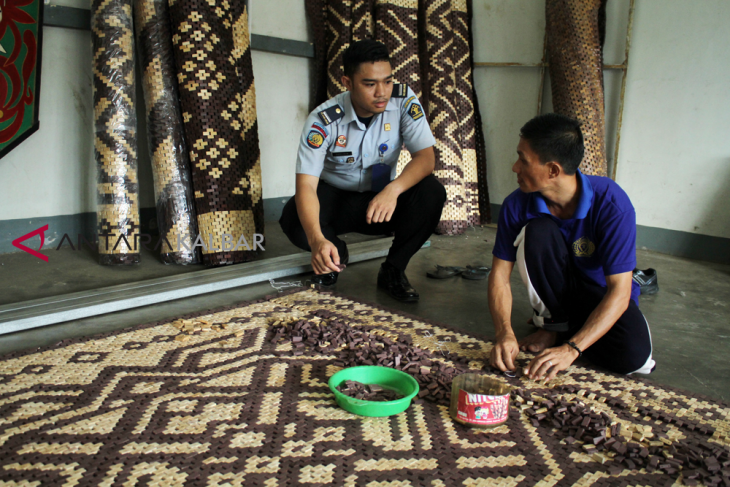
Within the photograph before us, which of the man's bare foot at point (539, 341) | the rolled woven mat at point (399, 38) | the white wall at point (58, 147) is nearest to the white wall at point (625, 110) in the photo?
the white wall at point (58, 147)

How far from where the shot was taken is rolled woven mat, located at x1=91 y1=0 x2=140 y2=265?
10.6 ft

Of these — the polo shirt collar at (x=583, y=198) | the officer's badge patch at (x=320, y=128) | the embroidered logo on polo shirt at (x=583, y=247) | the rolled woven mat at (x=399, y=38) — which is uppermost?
the rolled woven mat at (x=399, y=38)

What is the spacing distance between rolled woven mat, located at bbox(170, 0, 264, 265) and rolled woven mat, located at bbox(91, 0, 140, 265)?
304 mm

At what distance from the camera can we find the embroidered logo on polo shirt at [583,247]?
1920mm

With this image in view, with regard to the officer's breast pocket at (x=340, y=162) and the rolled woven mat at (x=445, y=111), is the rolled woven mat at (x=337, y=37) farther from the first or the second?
the officer's breast pocket at (x=340, y=162)

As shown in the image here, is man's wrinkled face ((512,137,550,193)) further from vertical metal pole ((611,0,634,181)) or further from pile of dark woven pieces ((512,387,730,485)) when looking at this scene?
vertical metal pole ((611,0,634,181))

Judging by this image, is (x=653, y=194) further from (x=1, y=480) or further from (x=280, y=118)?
(x=1, y=480)

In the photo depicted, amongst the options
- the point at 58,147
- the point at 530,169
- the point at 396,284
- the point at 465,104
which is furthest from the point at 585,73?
the point at 58,147

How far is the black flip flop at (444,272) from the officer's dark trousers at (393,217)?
33 cm

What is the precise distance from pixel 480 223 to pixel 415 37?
68.4 inches

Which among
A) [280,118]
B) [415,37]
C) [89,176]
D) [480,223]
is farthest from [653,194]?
[89,176]

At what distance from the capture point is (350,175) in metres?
3.02

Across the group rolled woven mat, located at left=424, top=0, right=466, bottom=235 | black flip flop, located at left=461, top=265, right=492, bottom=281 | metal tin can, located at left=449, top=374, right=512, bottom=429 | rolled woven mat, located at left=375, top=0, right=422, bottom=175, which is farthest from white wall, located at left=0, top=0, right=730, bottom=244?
metal tin can, located at left=449, top=374, right=512, bottom=429

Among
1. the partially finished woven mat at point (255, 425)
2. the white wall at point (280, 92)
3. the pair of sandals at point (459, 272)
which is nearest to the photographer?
the partially finished woven mat at point (255, 425)
